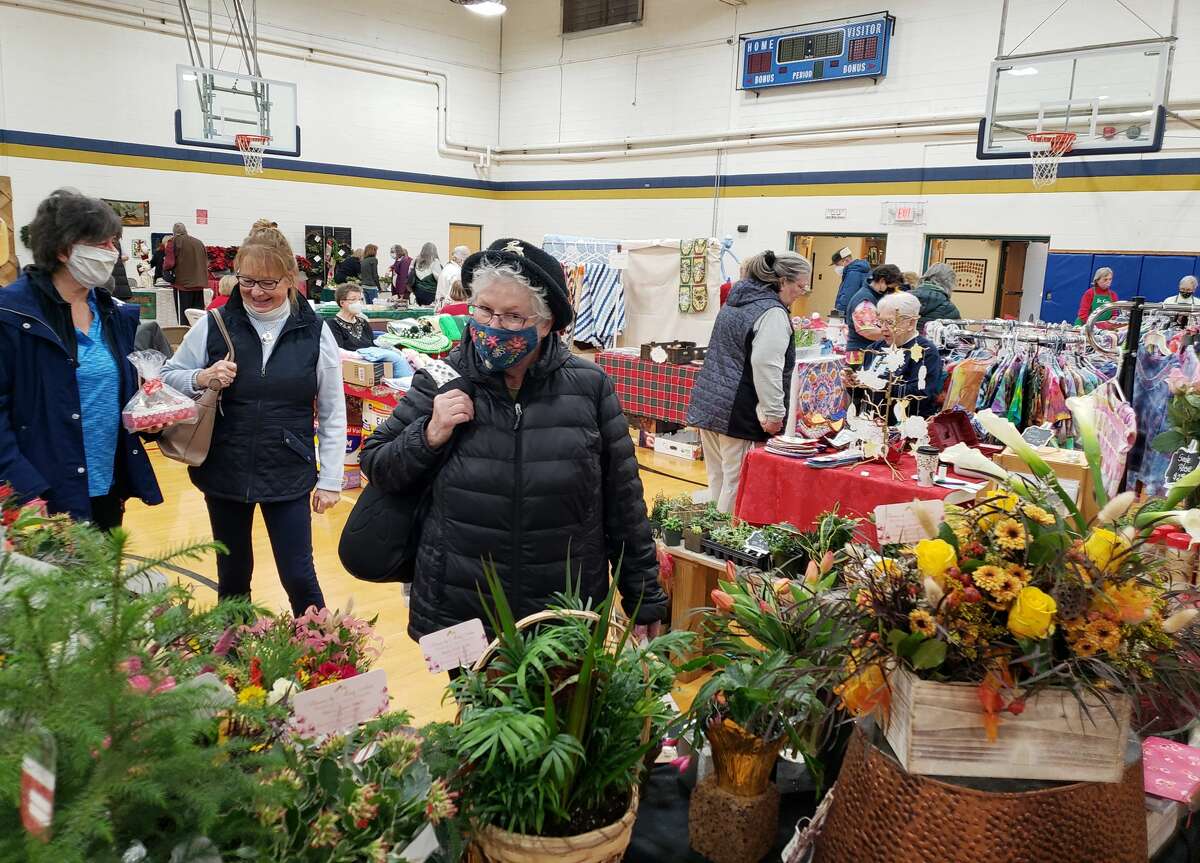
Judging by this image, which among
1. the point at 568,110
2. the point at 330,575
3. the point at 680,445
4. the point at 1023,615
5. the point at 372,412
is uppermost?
the point at 568,110

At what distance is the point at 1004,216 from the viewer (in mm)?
9539

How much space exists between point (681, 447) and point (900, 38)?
20.6 ft

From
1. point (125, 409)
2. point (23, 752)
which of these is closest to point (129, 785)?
point (23, 752)

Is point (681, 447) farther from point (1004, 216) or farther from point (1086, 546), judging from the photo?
point (1086, 546)

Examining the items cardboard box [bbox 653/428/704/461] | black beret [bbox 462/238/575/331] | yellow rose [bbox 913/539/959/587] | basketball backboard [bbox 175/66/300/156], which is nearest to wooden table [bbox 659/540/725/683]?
black beret [bbox 462/238/575/331]

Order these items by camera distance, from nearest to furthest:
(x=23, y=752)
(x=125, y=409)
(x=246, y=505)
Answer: (x=23, y=752)
(x=125, y=409)
(x=246, y=505)

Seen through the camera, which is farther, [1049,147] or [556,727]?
[1049,147]

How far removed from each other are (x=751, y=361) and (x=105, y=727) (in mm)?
3504

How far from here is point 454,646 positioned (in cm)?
139

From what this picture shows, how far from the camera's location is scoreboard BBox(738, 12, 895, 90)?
403 inches

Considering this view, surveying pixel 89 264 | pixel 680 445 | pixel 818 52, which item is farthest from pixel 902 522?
pixel 818 52

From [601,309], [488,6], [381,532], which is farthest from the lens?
[488,6]

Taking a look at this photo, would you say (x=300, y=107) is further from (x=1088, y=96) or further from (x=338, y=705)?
(x=338, y=705)

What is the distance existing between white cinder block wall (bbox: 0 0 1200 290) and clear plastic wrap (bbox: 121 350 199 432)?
9214mm
